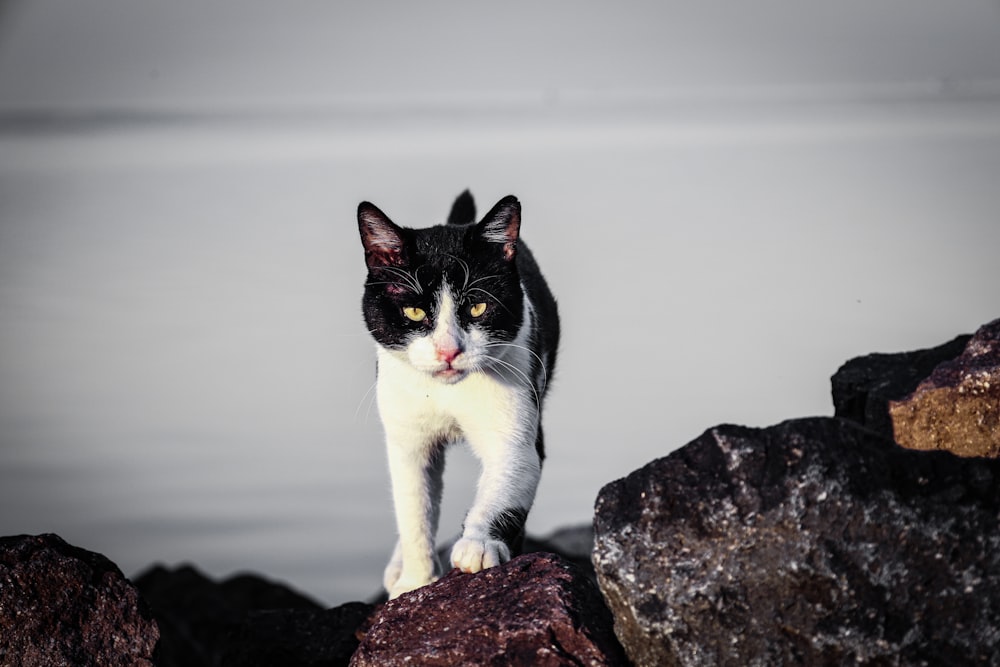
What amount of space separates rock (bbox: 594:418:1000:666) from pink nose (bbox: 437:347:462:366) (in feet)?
4.45

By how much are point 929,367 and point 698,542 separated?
2353mm

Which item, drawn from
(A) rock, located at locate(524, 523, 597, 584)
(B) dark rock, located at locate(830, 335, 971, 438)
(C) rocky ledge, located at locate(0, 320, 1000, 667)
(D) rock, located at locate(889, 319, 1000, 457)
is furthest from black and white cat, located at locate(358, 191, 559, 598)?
(A) rock, located at locate(524, 523, 597, 584)

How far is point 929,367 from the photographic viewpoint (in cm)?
524

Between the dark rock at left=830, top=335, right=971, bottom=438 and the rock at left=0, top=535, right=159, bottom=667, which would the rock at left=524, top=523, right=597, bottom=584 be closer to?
the dark rock at left=830, top=335, right=971, bottom=438

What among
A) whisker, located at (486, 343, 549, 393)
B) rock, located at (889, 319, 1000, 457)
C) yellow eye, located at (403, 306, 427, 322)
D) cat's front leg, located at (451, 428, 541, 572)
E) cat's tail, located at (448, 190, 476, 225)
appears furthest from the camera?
cat's tail, located at (448, 190, 476, 225)

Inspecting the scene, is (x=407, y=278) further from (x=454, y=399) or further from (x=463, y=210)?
(x=463, y=210)

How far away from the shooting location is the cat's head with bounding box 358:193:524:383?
472cm

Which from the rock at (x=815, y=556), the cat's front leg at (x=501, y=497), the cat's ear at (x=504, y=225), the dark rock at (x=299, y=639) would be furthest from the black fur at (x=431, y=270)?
the rock at (x=815, y=556)

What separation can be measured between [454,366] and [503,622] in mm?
1208

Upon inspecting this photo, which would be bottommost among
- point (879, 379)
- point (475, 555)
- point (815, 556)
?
point (475, 555)

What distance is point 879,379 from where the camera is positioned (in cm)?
517

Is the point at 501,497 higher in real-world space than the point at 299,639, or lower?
higher

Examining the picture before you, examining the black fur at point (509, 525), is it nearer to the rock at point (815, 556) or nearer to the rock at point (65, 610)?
the rock at point (815, 556)

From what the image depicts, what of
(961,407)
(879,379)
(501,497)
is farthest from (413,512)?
(961,407)
